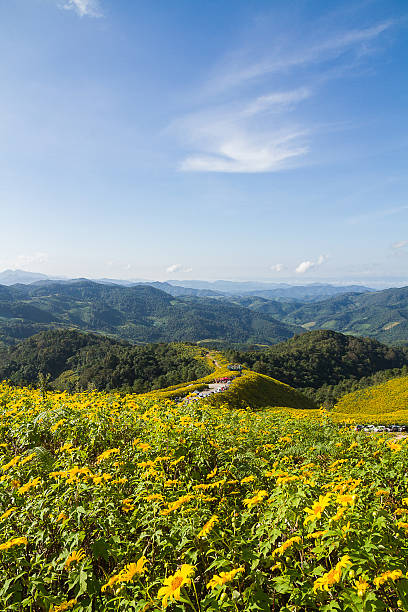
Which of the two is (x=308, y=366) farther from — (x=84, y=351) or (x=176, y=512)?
(x=176, y=512)

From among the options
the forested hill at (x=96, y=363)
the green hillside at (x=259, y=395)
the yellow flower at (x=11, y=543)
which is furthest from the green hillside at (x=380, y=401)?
the yellow flower at (x=11, y=543)

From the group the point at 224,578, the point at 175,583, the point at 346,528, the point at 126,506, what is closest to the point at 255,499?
the point at 346,528

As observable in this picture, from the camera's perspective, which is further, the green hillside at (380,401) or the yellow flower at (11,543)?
the green hillside at (380,401)

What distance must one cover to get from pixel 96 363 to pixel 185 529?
123m

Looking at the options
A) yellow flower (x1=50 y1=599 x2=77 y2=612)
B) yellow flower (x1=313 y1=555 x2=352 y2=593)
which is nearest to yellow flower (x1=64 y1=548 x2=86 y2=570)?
yellow flower (x1=50 y1=599 x2=77 y2=612)

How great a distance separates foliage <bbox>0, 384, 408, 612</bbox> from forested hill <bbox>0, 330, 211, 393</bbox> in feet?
189

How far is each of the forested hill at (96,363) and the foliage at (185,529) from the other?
5776cm

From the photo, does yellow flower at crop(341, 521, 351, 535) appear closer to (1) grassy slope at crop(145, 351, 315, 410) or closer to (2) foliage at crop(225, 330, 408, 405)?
(1) grassy slope at crop(145, 351, 315, 410)

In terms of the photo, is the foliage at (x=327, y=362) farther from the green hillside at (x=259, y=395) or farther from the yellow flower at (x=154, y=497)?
the yellow flower at (x=154, y=497)

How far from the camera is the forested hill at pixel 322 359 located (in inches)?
4195

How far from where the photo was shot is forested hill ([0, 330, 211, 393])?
92688 millimetres

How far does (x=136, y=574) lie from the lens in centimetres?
294

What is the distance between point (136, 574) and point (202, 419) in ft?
15.8

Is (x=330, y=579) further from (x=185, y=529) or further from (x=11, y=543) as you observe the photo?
(x=11, y=543)
